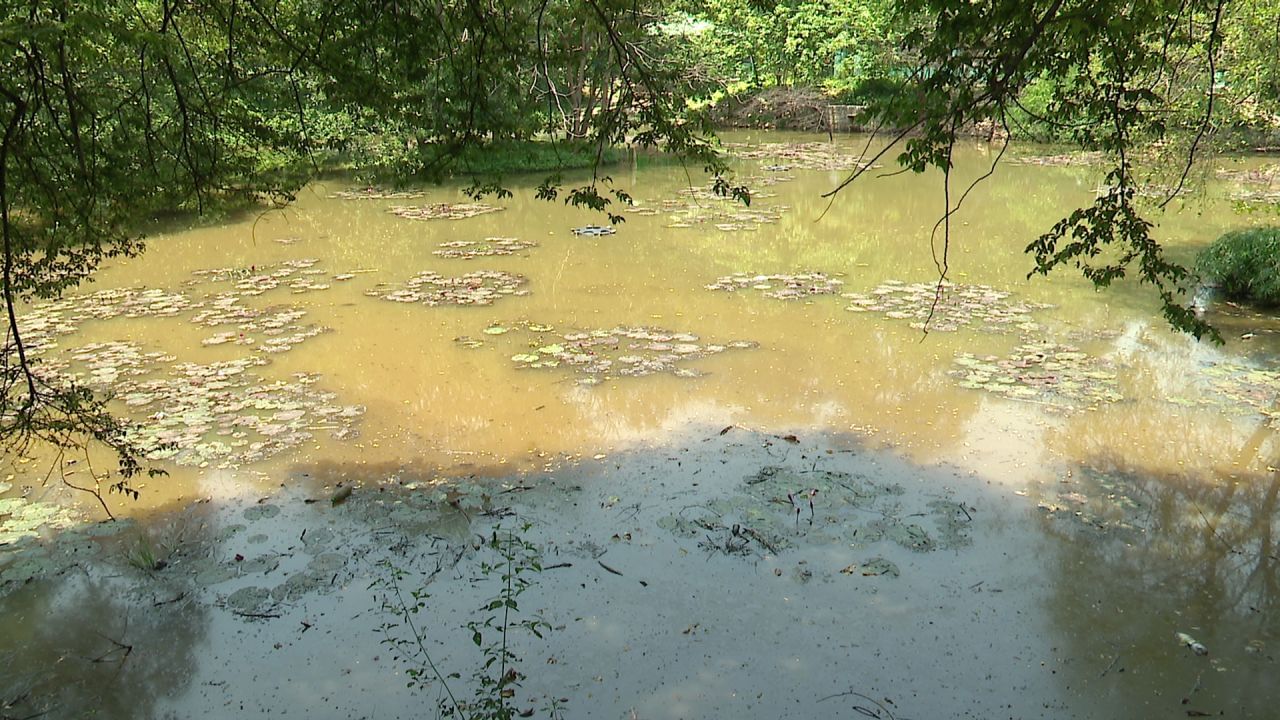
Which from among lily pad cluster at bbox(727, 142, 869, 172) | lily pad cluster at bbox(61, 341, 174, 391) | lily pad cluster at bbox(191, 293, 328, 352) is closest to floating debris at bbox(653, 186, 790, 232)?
lily pad cluster at bbox(727, 142, 869, 172)

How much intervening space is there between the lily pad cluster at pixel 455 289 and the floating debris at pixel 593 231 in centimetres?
194

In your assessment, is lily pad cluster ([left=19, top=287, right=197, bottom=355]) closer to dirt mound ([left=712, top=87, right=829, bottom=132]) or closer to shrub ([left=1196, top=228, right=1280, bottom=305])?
shrub ([left=1196, top=228, right=1280, bottom=305])

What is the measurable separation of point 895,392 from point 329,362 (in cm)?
401

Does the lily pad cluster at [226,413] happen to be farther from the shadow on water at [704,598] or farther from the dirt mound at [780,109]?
the dirt mound at [780,109]

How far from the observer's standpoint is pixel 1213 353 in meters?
6.44

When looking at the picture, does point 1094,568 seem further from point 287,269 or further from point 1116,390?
point 287,269

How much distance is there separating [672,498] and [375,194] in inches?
418

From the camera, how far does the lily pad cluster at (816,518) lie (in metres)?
4.02

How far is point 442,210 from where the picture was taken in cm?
1238

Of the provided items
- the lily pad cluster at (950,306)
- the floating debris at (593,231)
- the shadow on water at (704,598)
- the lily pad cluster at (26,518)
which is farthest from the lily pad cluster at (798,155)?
the lily pad cluster at (26,518)

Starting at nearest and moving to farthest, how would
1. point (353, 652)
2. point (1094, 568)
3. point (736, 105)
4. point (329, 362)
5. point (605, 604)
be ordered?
1. point (353, 652)
2. point (605, 604)
3. point (1094, 568)
4. point (329, 362)
5. point (736, 105)

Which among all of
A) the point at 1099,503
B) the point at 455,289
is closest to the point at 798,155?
the point at 455,289

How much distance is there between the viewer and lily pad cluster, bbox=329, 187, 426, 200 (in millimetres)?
13375

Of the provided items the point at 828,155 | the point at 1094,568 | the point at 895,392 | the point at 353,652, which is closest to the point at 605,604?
the point at 353,652
